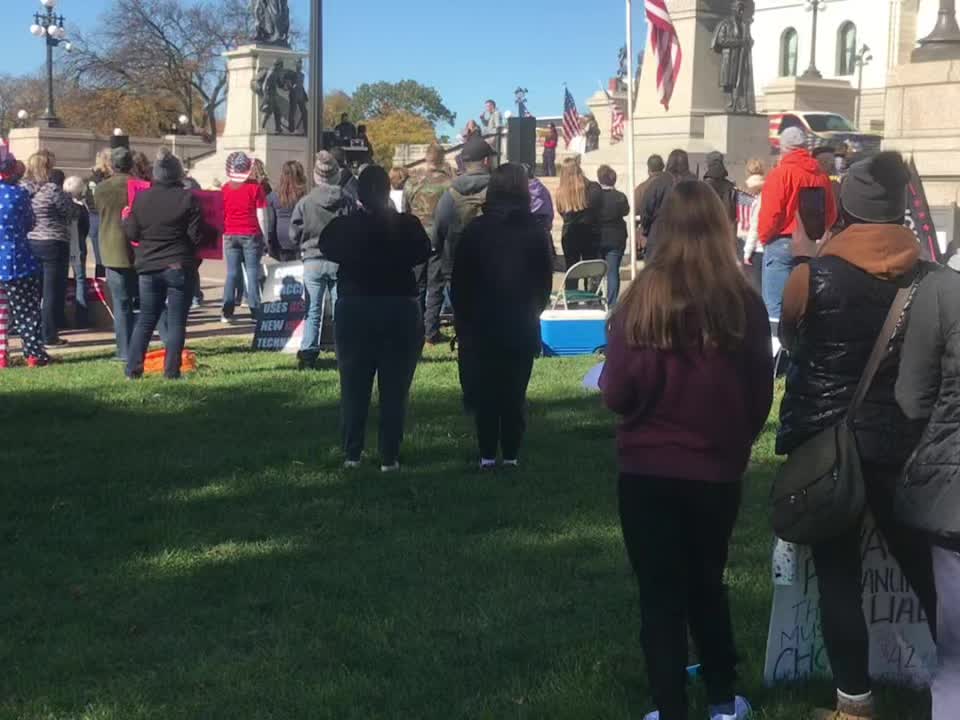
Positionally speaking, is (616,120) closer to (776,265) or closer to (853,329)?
(776,265)

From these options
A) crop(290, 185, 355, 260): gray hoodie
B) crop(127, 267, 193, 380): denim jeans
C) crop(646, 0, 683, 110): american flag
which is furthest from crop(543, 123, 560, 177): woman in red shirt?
crop(127, 267, 193, 380): denim jeans

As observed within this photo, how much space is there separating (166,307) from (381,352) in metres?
4.13

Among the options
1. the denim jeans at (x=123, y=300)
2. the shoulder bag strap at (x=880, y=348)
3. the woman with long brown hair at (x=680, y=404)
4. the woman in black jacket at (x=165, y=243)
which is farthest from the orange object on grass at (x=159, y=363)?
the shoulder bag strap at (x=880, y=348)

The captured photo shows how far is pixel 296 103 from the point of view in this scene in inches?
1682

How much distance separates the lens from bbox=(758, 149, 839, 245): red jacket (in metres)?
11.0

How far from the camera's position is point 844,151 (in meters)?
14.0

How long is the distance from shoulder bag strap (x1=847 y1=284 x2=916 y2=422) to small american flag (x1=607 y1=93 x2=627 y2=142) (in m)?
34.0

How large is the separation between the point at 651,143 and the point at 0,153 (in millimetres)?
20064

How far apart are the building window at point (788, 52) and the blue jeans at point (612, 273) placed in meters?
71.1

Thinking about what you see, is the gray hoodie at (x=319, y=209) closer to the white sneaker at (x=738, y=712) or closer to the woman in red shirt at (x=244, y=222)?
the woman in red shirt at (x=244, y=222)

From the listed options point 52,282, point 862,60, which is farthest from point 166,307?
point 862,60

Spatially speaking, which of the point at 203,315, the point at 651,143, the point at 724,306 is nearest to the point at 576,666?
the point at 724,306

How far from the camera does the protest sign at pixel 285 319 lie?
43.9ft

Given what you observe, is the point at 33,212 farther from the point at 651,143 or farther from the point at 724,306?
the point at 651,143
